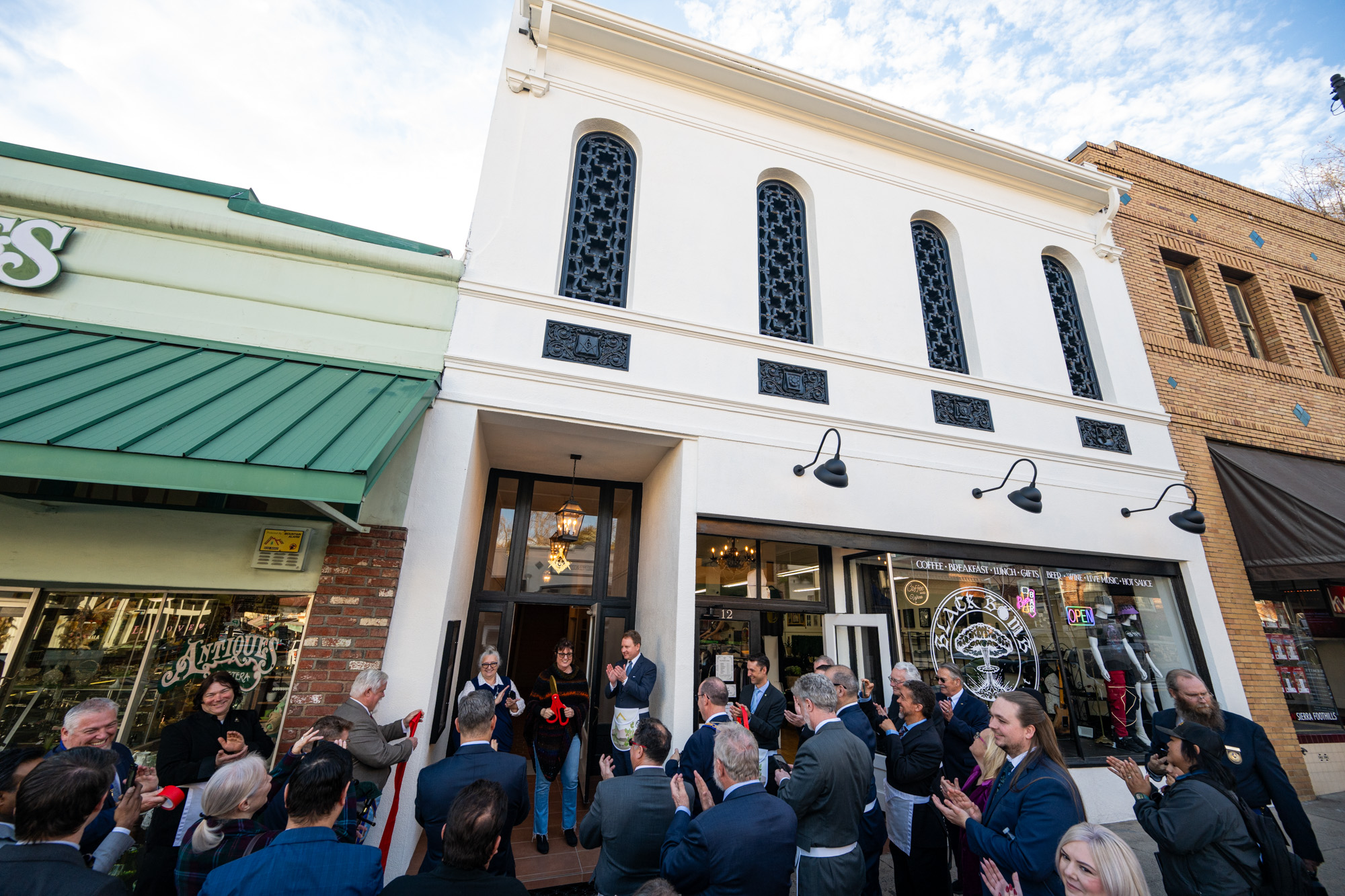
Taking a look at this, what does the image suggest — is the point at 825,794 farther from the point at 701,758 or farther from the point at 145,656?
the point at 145,656

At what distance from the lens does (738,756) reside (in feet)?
8.95

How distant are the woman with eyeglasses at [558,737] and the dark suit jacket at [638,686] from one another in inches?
20.7

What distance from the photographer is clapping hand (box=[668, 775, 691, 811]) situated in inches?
110

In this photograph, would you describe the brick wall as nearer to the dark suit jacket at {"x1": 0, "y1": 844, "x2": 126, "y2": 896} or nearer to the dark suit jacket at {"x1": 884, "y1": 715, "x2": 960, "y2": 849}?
the dark suit jacket at {"x1": 0, "y1": 844, "x2": 126, "y2": 896}

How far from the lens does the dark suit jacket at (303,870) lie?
1896 mm

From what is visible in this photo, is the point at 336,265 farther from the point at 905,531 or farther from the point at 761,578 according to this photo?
the point at 905,531

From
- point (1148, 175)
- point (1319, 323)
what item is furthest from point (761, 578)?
point (1319, 323)

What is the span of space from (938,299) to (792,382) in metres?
3.11

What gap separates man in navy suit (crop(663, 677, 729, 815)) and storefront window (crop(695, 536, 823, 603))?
1824 millimetres

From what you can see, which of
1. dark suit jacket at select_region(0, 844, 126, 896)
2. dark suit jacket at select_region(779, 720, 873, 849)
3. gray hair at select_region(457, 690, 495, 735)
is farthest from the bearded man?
dark suit jacket at select_region(0, 844, 126, 896)

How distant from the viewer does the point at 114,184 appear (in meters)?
5.11

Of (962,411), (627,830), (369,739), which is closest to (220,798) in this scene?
(369,739)

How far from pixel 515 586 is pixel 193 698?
118 inches

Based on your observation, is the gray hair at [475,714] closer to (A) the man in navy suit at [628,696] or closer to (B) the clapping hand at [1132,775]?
(A) the man in navy suit at [628,696]
